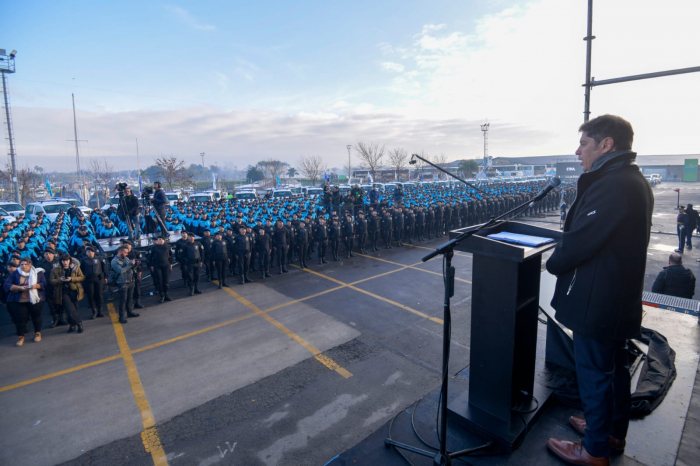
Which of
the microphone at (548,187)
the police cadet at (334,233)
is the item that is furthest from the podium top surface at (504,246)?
the police cadet at (334,233)

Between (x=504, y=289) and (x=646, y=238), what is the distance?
855mm

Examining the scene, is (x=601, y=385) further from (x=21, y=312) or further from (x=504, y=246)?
(x=21, y=312)

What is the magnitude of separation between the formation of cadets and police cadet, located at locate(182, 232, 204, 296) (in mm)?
26

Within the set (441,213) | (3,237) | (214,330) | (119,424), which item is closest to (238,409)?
(119,424)

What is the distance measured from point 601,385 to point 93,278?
915 centimetres

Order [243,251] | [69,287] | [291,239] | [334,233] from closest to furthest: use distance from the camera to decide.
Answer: [69,287] < [243,251] < [291,239] < [334,233]

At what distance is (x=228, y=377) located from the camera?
520cm

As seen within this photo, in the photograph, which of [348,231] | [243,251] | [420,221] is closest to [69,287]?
[243,251]

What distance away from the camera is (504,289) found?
2479mm

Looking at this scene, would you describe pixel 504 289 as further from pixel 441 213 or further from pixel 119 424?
pixel 441 213

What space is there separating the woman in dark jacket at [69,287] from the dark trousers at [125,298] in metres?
0.71

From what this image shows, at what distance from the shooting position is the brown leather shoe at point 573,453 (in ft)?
7.29

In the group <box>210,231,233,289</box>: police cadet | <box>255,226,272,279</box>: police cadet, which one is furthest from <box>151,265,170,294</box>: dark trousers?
<box>255,226,272,279</box>: police cadet

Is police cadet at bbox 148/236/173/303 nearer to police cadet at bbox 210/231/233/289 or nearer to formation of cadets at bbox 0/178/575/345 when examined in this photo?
formation of cadets at bbox 0/178/575/345
